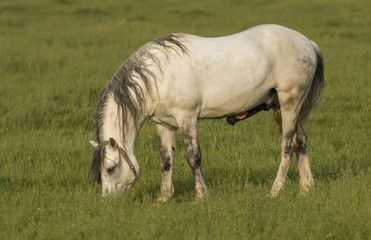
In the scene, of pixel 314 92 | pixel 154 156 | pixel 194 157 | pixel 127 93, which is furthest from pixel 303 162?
pixel 127 93

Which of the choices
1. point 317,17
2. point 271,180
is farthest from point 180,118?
point 317,17

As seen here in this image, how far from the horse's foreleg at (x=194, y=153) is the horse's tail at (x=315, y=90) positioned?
5.79 feet

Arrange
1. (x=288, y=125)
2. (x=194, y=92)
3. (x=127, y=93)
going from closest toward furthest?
1. (x=127, y=93)
2. (x=194, y=92)
3. (x=288, y=125)

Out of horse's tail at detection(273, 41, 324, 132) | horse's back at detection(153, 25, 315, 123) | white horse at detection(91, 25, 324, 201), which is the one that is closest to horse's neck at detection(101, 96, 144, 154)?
white horse at detection(91, 25, 324, 201)

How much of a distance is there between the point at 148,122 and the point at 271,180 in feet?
12.9

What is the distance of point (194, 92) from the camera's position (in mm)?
6562

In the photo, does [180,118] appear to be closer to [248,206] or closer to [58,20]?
[248,206]

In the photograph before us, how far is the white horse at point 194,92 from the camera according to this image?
6.45 meters

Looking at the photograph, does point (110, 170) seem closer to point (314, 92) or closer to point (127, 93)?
point (127, 93)

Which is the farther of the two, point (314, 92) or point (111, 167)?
point (314, 92)

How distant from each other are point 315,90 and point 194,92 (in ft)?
6.67

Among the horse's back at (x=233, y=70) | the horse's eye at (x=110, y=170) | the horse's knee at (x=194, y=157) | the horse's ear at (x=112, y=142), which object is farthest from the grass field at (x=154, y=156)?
the horse's back at (x=233, y=70)

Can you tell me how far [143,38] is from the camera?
19.0 m

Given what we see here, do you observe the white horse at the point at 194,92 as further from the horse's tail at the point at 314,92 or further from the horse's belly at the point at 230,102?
the horse's tail at the point at 314,92
